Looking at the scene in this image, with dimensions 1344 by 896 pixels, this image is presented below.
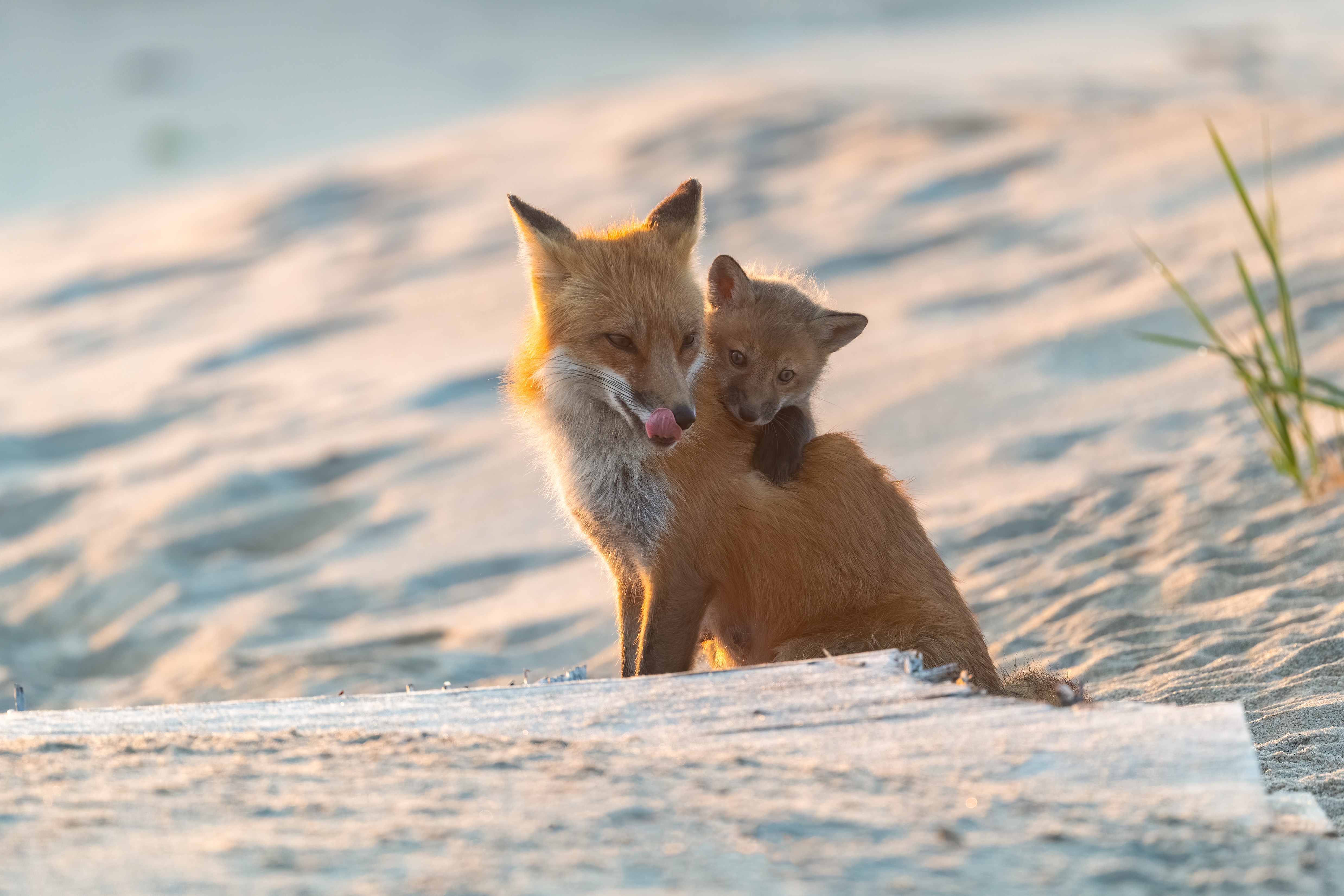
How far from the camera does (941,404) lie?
Answer: 8.70 meters

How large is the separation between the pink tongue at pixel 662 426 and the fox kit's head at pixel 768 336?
583 mm

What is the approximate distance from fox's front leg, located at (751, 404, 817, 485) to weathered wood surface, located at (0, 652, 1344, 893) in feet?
3.22

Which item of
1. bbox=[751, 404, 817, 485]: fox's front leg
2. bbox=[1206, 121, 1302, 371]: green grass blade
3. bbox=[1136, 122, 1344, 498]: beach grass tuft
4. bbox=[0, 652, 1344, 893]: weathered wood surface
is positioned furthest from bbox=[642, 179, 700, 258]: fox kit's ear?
bbox=[1206, 121, 1302, 371]: green grass blade

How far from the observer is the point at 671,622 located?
3.97 metres

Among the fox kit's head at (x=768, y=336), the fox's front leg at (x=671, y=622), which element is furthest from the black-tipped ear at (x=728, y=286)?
the fox's front leg at (x=671, y=622)

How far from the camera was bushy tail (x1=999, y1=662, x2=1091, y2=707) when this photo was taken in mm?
3652

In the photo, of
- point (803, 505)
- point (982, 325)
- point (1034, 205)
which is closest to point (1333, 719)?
point (803, 505)

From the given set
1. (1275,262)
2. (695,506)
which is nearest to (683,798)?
(695,506)

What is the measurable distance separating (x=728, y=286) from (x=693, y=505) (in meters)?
1.21

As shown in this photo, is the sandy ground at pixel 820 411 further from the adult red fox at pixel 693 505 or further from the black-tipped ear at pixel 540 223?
the black-tipped ear at pixel 540 223

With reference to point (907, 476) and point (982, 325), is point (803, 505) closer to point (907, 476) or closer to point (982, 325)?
point (907, 476)

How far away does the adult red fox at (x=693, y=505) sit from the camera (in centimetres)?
397

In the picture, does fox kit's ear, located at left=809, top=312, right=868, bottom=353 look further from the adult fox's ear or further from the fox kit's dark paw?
Result: the adult fox's ear

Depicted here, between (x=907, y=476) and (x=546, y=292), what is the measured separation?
414 centimetres
